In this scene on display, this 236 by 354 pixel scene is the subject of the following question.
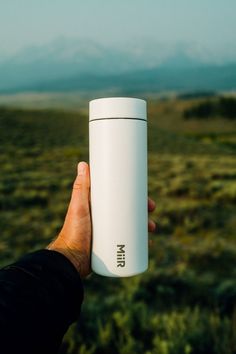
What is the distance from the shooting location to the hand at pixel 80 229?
2002 mm

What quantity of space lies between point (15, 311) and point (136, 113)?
916 millimetres

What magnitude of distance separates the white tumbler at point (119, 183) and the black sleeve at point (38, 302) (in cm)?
20

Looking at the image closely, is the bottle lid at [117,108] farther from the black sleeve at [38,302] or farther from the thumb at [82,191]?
the black sleeve at [38,302]

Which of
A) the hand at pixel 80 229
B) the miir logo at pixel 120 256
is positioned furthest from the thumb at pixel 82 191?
the miir logo at pixel 120 256

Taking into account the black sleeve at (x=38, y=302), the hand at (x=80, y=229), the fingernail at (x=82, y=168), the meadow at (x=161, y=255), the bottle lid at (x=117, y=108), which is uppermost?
the bottle lid at (x=117, y=108)

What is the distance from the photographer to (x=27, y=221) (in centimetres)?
842

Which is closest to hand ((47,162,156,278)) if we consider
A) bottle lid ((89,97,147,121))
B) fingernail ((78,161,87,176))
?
fingernail ((78,161,87,176))

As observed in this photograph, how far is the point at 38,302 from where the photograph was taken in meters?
1.55

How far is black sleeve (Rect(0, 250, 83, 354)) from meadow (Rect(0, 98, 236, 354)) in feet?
4.86

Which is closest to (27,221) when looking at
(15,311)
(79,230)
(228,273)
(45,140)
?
(228,273)

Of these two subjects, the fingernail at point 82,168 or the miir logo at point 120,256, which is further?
the fingernail at point 82,168

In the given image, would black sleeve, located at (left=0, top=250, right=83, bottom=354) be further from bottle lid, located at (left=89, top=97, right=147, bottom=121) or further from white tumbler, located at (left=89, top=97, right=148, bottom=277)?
bottle lid, located at (left=89, top=97, right=147, bottom=121)

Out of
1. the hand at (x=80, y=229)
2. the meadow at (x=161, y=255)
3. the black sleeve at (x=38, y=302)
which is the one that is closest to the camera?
the black sleeve at (x=38, y=302)

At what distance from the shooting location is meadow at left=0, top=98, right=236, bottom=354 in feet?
11.6
